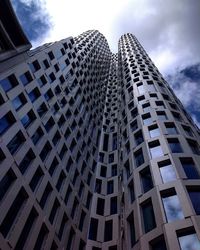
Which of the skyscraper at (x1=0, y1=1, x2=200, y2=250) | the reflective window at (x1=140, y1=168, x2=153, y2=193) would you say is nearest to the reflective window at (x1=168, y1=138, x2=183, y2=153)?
the skyscraper at (x1=0, y1=1, x2=200, y2=250)

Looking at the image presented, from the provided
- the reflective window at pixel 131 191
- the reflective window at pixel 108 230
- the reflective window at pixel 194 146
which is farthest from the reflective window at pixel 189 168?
the reflective window at pixel 108 230

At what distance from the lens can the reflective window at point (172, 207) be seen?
20.4m

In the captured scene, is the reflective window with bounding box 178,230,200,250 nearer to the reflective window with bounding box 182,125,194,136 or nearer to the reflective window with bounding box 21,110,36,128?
the reflective window with bounding box 182,125,194,136

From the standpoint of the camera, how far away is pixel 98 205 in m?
34.5

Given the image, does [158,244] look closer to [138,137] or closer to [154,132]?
[154,132]

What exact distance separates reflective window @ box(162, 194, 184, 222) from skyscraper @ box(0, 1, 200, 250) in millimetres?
75

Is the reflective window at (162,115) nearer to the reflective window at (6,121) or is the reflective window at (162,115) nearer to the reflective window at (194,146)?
the reflective window at (194,146)

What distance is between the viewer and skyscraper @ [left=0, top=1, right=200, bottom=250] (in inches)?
832

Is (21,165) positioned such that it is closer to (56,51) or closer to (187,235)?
(187,235)

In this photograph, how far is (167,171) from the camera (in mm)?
25219

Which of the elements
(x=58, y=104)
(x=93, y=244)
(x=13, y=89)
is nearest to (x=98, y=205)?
(x=93, y=244)

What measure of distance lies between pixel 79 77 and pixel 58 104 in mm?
14083

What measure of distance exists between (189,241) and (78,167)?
61.6 feet

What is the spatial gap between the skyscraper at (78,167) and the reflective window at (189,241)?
9 centimetres
